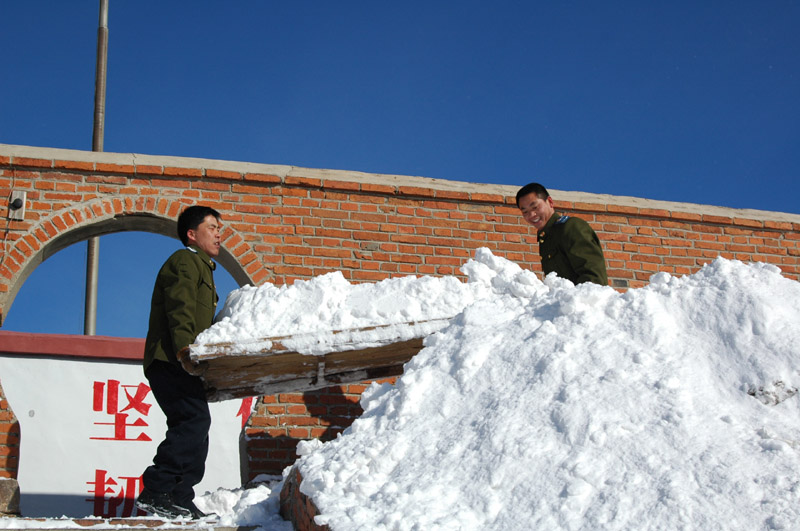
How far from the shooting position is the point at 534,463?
2164 millimetres

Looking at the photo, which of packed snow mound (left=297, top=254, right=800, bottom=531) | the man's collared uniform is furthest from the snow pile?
packed snow mound (left=297, top=254, right=800, bottom=531)

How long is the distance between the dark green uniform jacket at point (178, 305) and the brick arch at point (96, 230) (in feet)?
7.98

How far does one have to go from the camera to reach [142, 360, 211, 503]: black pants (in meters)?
3.20

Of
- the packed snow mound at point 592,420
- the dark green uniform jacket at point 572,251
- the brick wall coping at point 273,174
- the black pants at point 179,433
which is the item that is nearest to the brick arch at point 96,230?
the brick wall coping at point 273,174

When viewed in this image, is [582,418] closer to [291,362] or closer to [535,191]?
[291,362]

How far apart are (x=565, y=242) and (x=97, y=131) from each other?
885 centimetres

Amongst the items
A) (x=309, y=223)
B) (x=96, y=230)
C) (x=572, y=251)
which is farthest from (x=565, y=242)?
(x=96, y=230)

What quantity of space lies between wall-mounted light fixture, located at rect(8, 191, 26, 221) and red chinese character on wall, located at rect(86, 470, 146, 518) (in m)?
2.16

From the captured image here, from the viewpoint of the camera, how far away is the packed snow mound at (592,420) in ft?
6.49

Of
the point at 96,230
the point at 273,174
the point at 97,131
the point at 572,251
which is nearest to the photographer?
the point at 572,251

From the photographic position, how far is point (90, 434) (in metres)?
5.93

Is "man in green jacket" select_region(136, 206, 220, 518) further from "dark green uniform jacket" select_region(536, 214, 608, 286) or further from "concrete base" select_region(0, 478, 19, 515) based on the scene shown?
"dark green uniform jacket" select_region(536, 214, 608, 286)

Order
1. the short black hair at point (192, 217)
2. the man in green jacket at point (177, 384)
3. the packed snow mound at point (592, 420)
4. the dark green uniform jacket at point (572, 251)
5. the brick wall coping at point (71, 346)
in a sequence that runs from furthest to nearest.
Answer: the brick wall coping at point (71, 346)
the short black hair at point (192, 217)
the dark green uniform jacket at point (572, 251)
the man in green jacket at point (177, 384)
the packed snow mound at point (592, 420)

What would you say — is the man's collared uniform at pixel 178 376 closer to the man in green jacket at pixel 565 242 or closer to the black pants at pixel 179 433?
the black pants at pixel 179 433
